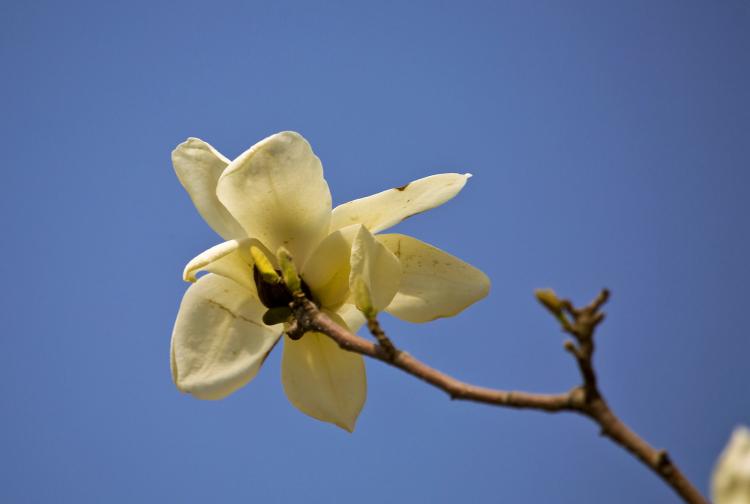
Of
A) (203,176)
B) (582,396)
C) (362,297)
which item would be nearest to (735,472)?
(582,396)

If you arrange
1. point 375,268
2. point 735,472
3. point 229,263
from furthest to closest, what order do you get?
1. point 229,263
2. point 375,268
3. point 735,472

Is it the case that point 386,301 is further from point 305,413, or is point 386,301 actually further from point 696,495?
point 696,495

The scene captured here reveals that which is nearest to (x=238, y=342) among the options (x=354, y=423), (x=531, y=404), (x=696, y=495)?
(x=354, y=423)

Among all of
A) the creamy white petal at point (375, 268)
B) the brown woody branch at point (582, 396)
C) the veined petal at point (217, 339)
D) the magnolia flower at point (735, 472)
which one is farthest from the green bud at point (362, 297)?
→ the magnolia flower at point (735, 472)

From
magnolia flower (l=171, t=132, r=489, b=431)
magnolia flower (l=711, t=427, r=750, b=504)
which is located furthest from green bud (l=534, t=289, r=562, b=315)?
magnolia flower (l=171, t=132, r=489, b=431)

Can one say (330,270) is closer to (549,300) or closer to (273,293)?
(273,293)

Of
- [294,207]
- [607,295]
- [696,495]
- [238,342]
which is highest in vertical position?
[294,207]
